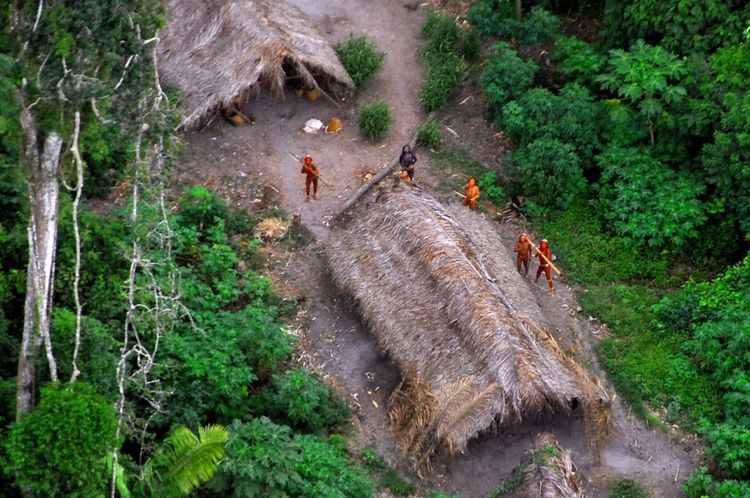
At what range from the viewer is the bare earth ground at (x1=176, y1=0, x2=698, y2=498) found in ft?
46.5

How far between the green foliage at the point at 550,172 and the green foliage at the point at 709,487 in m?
5.43

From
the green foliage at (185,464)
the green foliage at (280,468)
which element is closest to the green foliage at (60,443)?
the green foliage at (185,464)

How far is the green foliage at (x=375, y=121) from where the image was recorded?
62.4 ft

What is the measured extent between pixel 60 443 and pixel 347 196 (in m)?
8.47

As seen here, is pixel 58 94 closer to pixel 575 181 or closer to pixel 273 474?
pixel 273 474

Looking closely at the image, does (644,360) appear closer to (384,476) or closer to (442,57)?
(384,476)

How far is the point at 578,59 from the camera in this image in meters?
18.9

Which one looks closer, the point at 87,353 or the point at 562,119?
the point at 87,353

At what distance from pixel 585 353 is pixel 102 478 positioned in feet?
24.3

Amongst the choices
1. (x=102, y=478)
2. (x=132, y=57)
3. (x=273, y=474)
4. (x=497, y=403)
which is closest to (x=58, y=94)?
(x=132, y=57)

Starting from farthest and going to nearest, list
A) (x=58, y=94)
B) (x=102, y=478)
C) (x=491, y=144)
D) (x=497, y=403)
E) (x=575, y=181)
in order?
(x=491, y=144), (x=575, y=181), (x=497, y=403), (x=102, y=478), (x=58, y=94)

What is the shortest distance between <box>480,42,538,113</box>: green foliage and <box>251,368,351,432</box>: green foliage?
6.60 meters

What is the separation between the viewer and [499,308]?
1441 cm

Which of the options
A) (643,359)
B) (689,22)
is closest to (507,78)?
(689,22)
